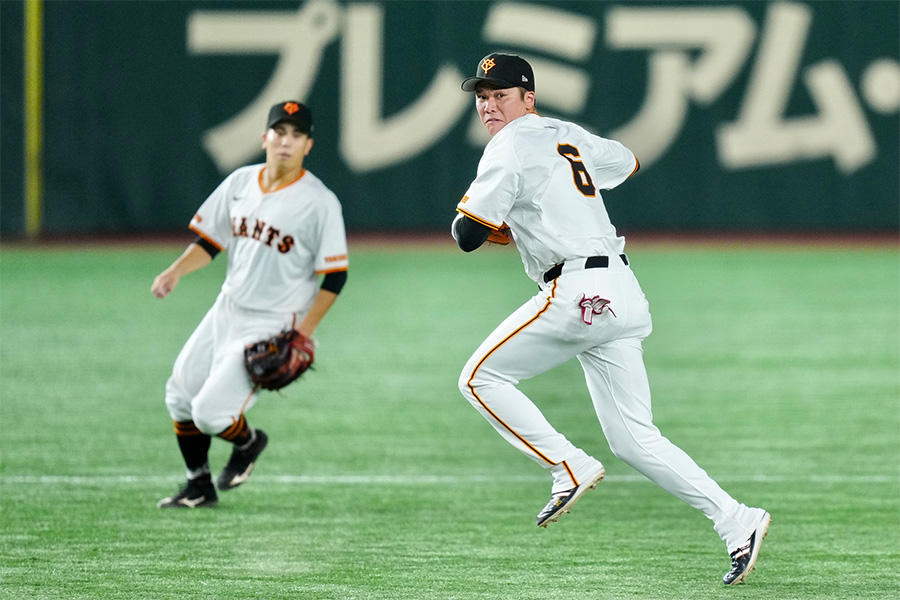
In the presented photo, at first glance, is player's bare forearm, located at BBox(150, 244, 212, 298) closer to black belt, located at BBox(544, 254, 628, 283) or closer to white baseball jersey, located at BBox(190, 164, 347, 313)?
white baseball jersey, located at BBox(190, 164, 347, 313)

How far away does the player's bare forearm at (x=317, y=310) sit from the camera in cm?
596

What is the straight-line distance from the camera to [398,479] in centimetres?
653

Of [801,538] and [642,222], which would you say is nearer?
[801,538]

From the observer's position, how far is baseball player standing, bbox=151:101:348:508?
234 inches

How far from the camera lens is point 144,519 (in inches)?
224

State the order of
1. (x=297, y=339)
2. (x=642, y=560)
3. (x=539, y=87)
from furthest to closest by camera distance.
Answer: (x=539, y=87) < (x=297, y=339) < (x=642, y=560)

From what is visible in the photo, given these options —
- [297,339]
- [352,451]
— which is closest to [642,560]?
[297,339]

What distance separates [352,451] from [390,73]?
11427 mm

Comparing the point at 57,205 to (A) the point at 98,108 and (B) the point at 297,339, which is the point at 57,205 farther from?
(B) the point at 297,339

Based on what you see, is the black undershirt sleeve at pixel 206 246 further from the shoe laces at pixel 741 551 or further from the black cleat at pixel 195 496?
the shoe laces at pixel 741 551

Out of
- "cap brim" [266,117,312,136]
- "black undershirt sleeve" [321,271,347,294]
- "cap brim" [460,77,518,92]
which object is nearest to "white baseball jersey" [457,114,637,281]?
"cap brim" [460,77,518,92]

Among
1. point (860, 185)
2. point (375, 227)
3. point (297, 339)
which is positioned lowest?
point (375, 227)

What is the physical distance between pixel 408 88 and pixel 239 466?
12401mm

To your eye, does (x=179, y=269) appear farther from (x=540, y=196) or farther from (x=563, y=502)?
(x=563, y=502)
